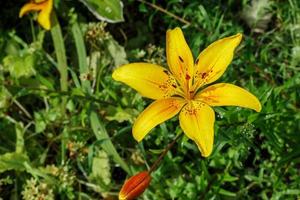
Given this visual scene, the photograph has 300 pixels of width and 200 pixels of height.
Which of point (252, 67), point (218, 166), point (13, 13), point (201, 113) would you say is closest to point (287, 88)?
point (252, 67)

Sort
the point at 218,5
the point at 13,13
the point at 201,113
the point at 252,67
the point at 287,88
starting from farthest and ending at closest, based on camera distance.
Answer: the point at 13,13 → the point at 218,5 → the point at 252,67 → the point at 287,88 → the point at 201,113

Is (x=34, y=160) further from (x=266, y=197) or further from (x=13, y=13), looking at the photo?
(x=266, y=197)

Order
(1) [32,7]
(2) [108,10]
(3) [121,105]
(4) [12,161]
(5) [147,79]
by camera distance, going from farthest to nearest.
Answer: (2) [108,10] < (1) [32,7] < (4) [12,161] < (3) [121,105] < (5) [147,79]

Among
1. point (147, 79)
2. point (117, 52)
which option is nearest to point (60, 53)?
point (117, 52)

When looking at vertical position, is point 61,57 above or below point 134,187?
below

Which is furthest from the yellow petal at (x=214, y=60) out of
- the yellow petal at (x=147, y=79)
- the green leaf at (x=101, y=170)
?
the green leaf at (x=101, y=170)

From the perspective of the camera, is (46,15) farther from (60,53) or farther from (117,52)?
(117,52)

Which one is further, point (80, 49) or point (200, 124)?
point (80, 49)
